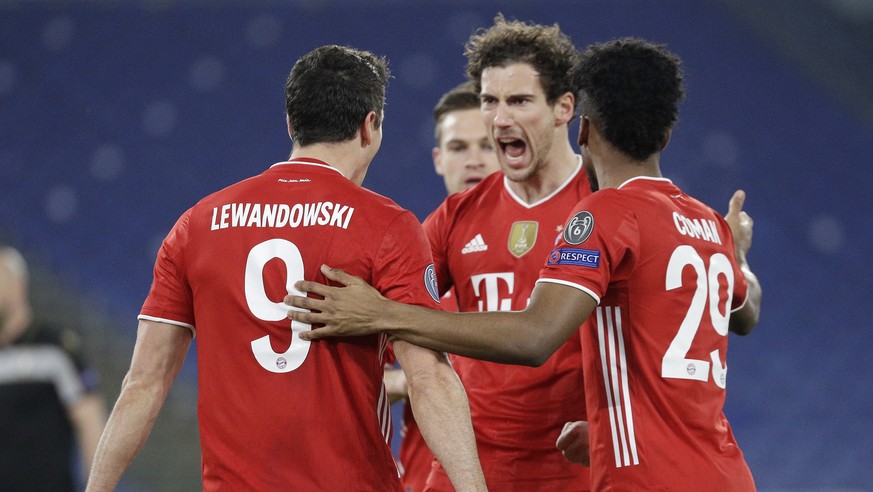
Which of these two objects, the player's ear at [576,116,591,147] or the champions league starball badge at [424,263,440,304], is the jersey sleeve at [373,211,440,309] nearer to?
the champions league starball badge at [424,263,440,304]

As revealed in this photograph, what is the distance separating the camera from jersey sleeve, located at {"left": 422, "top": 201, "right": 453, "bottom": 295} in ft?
12.9

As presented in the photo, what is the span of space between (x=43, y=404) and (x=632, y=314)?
4371 millimetres

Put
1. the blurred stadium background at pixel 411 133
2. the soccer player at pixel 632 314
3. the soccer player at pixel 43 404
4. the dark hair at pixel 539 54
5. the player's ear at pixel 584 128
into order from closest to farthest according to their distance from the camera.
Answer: the soccer player at pixel 632 314 < the player's ear at pixel 584 128 < the dark hair at pixel 539 54 < the soccer player at pixel 43 404 < the blurred stadium background at pixel 411 133

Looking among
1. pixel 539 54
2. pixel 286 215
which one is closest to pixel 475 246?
pixel 539 54

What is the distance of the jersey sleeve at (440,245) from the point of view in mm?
3924

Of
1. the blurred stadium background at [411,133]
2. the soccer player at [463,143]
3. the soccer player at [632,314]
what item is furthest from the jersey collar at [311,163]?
the blurred stadium background at [411,133]

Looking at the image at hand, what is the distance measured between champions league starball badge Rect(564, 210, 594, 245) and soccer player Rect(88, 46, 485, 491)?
39 centimetres

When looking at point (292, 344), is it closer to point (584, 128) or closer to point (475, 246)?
point (584, 128)

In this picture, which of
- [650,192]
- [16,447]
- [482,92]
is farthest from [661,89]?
[16,447]

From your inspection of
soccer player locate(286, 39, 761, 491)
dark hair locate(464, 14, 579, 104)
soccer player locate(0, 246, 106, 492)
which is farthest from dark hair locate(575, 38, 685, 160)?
soccer player locate(0, 246, 106, 492)

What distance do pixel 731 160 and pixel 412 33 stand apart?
2961mm

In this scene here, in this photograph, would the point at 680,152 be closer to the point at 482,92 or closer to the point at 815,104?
the point at 815,104

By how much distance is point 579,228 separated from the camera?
9.04 ft

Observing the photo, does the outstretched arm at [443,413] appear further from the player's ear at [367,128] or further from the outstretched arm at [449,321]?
the player's ear at [367,128]
